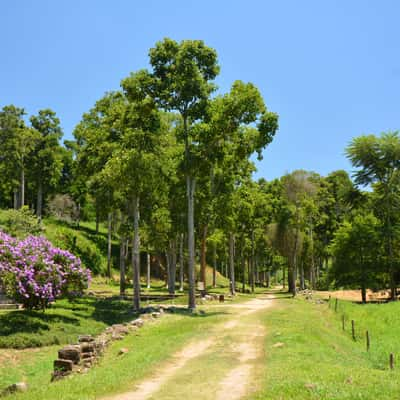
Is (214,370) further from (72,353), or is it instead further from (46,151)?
(46,151)

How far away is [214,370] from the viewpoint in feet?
44.9

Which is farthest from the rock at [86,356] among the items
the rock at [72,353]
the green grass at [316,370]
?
the green grass at [316,370]

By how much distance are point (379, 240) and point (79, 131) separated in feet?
99.2

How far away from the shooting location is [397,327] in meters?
28.3

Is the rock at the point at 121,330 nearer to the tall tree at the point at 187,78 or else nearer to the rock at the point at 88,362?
the rock at the point at 88,362

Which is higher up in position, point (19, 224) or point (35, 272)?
point (19, 224)

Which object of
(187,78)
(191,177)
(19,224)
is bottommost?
(19,224)

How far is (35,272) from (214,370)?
43.7 feet

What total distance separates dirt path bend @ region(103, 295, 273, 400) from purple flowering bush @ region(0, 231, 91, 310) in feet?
27.7

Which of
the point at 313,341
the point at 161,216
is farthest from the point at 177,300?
the point at 313,341

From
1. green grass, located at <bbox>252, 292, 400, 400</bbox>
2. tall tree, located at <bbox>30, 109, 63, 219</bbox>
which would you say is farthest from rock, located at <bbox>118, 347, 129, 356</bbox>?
tall tree, located at <bbox>30, 109, 63, 219</bbox>

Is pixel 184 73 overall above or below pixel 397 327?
above

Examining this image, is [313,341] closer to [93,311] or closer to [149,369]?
[149,369]

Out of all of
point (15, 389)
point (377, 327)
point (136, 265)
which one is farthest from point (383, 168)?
point (15, 389)
